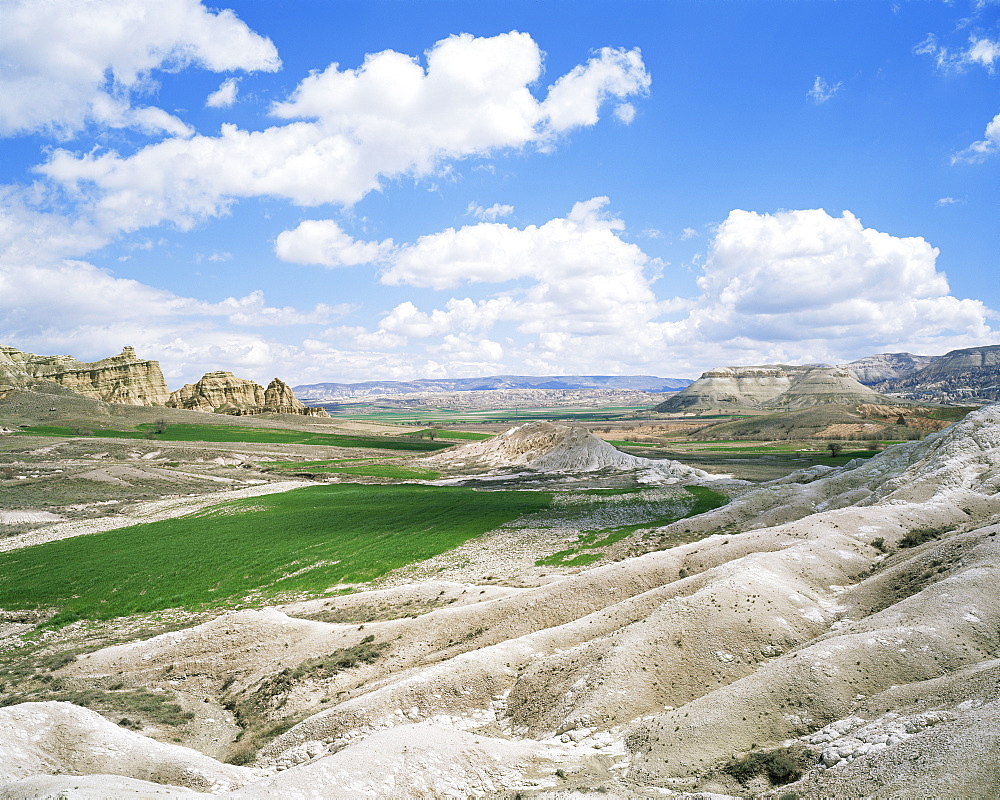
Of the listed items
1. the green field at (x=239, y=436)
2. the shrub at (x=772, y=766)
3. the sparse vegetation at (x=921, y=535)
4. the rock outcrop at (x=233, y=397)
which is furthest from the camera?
the rock outcrop at (x=233, y=397)

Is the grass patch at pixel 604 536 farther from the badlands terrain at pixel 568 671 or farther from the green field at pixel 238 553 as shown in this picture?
the green field at pixel 238 553

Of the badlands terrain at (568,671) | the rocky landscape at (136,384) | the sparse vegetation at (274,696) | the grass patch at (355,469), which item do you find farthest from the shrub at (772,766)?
the rocky landscape at (136,384)

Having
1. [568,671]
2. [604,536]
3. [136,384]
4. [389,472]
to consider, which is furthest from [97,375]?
[568,671]

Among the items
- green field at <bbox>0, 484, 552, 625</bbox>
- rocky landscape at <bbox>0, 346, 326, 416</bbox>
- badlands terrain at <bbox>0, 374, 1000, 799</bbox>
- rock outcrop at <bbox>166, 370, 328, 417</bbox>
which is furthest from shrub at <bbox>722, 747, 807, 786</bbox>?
rock outcrop at <bbox>166, 370, 328, 417</bbox>

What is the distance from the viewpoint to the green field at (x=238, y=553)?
33719 millimetres

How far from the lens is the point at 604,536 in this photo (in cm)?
4712

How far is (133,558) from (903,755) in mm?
46173

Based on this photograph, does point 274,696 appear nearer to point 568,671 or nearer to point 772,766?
point 568,671

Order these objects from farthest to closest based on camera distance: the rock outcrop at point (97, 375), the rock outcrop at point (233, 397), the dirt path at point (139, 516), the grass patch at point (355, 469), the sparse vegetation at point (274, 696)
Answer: the rock outcrop at point (233, 397) < the rock outcrop at point (97, 375) < the grass patch at point (355, 469) < the dirt path at point (139, 516) < the sparse vegetation at point (274, 696)

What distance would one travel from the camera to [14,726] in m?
15.2

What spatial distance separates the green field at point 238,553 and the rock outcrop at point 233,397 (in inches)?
5333

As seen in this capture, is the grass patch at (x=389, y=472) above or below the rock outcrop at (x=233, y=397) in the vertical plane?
below

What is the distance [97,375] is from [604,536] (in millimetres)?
167288

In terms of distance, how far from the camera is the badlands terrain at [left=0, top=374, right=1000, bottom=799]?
43.3 feet
